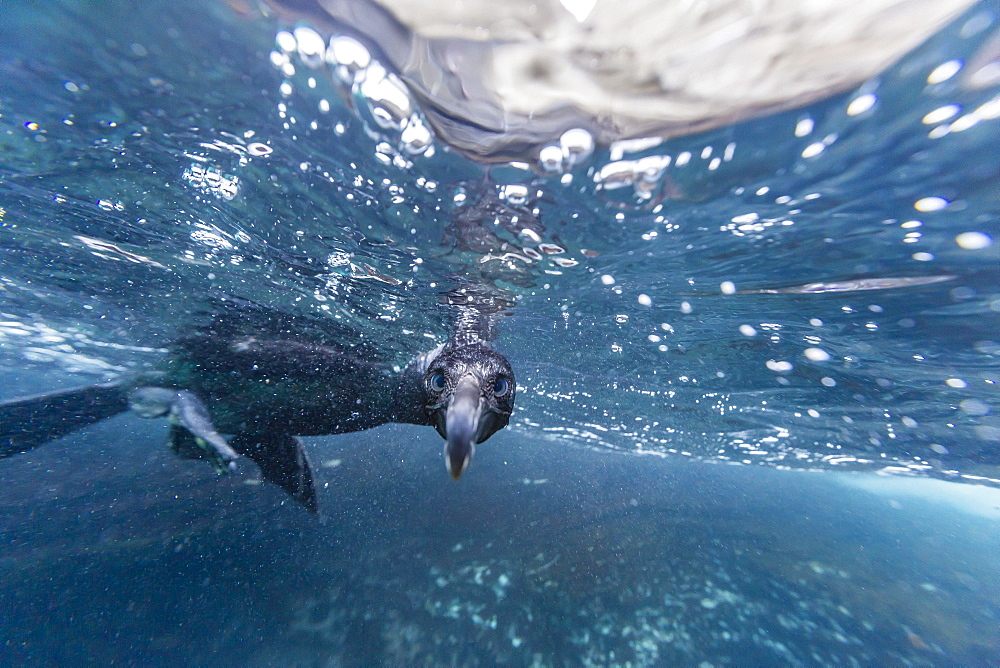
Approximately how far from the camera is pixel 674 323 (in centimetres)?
867

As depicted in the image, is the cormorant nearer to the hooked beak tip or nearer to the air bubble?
the hooked beak tip

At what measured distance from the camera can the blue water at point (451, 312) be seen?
12.7ft

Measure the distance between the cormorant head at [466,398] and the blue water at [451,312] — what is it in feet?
7.62

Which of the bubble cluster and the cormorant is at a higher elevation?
the bubble cluster

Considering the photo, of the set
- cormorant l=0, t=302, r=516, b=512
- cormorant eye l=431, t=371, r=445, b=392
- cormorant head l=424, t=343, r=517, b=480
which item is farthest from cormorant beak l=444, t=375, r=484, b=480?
cormorant eye l=431, t=371, r=445, b=392

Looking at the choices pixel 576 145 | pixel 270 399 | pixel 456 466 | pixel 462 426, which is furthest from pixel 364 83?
pixel 270 399

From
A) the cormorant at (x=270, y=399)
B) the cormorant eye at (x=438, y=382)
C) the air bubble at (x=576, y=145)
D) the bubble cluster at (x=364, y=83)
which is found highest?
the air bubble at (x=576, y=145)

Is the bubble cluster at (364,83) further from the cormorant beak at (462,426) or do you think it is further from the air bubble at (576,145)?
the cormorant beak at (462,426)

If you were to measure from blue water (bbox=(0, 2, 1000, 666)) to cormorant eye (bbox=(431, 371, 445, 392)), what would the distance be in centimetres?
254

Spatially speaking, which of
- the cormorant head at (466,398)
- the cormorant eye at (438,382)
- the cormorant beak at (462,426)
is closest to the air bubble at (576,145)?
the cormorant head at (466,398)

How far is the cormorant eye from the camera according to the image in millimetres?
4712

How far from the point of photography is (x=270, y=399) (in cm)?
810

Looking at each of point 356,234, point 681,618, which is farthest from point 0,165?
point 681,618

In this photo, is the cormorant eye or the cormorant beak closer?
the cormorant beak
